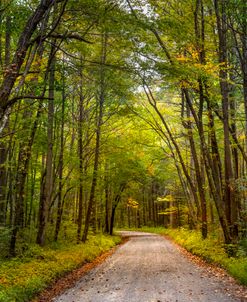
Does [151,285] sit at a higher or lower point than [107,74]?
lower

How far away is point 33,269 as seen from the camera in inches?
361

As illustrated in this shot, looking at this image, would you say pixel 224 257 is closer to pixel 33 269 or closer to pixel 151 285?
pixel 151 285

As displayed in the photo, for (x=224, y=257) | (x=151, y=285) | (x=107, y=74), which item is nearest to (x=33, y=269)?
(x=151, y=285)

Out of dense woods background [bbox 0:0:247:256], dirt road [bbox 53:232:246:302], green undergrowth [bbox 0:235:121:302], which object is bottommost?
dirt road [bbox 53:232:246:302]

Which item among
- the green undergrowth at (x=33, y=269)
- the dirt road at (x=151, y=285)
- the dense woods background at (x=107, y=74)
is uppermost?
the dense woods background at (x=107, y=74)

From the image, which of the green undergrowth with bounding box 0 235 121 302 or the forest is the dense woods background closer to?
the forest

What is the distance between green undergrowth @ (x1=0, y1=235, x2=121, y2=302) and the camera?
7.14m

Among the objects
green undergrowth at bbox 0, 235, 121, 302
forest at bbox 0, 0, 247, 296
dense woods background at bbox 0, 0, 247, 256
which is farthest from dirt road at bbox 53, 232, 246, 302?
dense woods background at bbox 0, 0, 247, 256

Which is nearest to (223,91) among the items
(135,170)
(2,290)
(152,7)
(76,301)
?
(152,7)

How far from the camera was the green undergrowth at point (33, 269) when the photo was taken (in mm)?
7143

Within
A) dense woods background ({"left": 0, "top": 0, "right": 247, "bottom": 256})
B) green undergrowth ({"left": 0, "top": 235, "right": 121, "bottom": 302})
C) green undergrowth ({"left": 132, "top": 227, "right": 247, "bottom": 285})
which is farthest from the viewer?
dense woods background ({"left": 0, "top": 0, "right": 247, "bottom": 256})

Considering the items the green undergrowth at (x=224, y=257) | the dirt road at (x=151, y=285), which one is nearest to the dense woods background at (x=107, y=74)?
the green undergrowth at (x=224, y=257)

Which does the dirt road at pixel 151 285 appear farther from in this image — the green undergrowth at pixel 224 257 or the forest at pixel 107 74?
the forest at pixel 107 74

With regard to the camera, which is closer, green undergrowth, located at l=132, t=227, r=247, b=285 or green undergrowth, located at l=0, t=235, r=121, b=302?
green undergrowth, located at l=0, t=235, r=121, b=302
